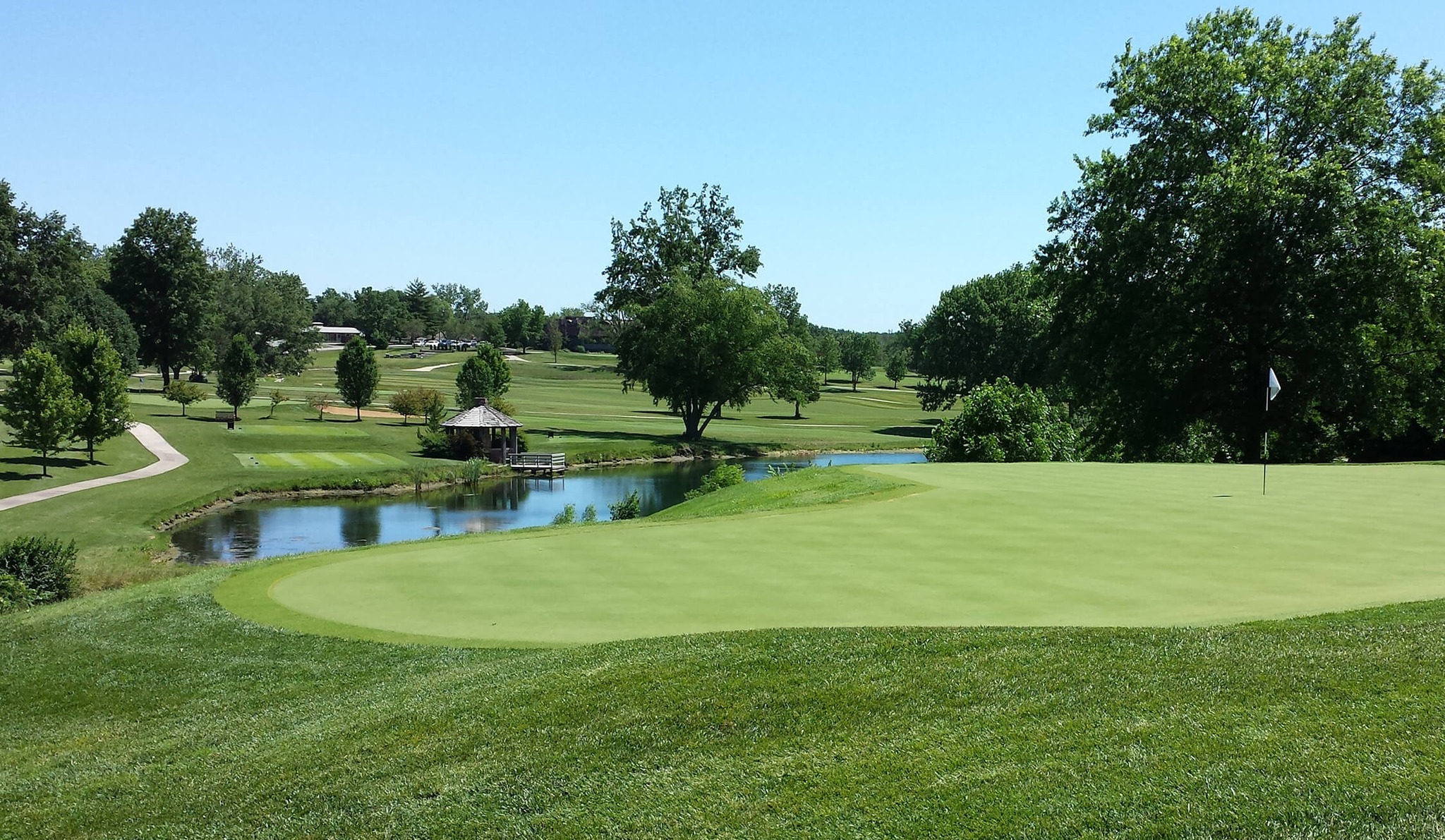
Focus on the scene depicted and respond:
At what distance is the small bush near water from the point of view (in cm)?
1712

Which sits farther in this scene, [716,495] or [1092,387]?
[1092,387]

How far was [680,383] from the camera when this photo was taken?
72.0 m

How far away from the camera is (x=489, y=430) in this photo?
60.8 meters

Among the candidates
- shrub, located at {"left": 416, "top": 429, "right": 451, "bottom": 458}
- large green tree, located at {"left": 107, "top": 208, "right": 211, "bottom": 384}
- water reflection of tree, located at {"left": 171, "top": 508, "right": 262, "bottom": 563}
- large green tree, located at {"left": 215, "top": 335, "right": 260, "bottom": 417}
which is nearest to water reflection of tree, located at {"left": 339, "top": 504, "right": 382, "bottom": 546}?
water reflection of tree, located at {"left": 171, "top": 508, "right": 262, "bottom": 563}

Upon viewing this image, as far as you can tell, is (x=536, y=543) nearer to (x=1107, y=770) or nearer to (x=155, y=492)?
(x=1107, y=770)

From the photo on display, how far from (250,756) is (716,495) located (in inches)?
683

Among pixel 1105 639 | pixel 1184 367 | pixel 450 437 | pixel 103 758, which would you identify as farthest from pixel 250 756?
pixel 450 437

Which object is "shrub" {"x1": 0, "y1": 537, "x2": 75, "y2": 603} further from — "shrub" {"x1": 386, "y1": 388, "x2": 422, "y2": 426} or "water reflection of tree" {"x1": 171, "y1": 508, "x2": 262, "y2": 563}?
"shrub" {"x1": 386, "y1": 388, "x2": 422, "y2": 426}

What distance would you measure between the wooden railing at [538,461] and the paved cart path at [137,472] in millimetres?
16074

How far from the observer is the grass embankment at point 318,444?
32156 mm

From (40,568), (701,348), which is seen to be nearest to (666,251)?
(701,348)

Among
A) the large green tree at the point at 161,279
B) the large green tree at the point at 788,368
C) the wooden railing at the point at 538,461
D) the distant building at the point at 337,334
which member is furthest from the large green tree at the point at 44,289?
the distant building at the point at 337,334

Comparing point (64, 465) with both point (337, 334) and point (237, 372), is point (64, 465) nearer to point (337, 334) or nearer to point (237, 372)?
point (237, 372)

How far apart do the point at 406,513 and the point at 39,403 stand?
46.8 feet
